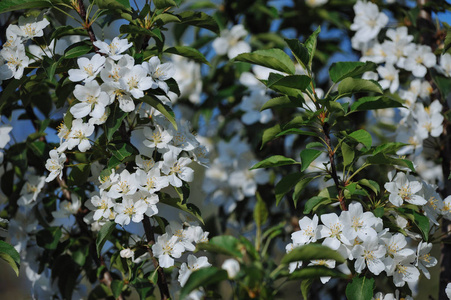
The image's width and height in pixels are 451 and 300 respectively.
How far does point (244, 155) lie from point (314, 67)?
0.72m

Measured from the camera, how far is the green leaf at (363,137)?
1450mm

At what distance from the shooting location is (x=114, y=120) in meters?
1.51

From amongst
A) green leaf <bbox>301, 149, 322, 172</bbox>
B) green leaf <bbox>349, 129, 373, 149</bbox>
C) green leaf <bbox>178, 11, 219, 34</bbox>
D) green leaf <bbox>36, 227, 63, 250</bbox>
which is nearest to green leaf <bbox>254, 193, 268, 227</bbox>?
green leaf <bbox>301, 149, 322, 172</bbox>

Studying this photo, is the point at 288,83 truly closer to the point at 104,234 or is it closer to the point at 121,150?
the point at 121,150

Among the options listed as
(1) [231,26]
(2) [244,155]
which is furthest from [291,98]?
(1) [231,26]

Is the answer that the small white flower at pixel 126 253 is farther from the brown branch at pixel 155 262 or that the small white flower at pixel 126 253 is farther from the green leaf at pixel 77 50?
the green leaf at pixel 77 50

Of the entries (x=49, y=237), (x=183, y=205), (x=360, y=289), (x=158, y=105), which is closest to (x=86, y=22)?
(x=158, y=105)

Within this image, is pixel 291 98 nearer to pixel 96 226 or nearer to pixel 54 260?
pixel 96 226

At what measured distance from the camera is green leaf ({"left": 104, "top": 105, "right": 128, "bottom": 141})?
4.87ft

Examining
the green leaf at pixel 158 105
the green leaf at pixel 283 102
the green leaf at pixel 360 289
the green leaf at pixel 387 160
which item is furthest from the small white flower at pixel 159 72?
the green leaf at pixel 360 289

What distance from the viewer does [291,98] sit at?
157 centimetres

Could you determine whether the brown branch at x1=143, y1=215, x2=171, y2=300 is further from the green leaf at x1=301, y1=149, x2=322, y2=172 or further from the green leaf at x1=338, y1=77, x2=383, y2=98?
the green leaf at x1=338, y1=77, x2=383, y2=98

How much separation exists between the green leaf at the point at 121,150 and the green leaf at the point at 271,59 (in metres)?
0.39

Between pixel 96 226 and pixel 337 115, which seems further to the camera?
pixel 96 226
